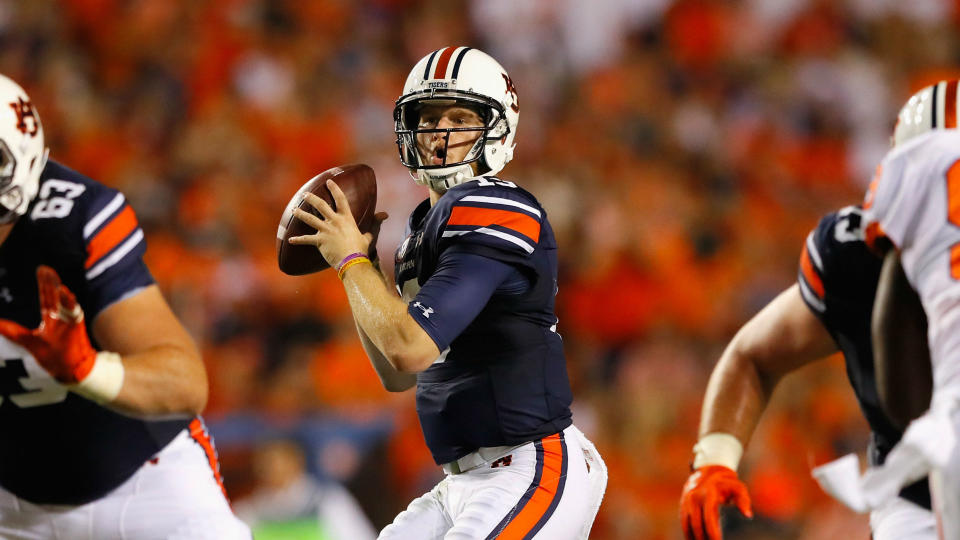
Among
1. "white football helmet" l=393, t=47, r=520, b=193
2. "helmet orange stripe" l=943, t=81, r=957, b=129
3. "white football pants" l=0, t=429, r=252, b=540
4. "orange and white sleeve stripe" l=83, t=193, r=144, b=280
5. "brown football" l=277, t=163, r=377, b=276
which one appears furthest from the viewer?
"white football helmet" l=393, t=47, r=520, b=193

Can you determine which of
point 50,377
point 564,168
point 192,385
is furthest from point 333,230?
point 564,168

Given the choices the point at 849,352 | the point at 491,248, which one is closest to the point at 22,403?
the point at 491,248

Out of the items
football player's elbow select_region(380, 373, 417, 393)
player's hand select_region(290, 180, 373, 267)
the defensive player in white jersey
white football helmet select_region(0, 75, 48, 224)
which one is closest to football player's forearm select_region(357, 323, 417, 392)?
football player's elbow select_region(380, 373, 417, 393)

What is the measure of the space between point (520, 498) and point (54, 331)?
3.52 feet

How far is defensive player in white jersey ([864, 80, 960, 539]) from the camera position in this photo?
1819 mm

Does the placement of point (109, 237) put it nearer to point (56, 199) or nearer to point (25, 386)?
point (56, 199)

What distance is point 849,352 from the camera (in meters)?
2.47

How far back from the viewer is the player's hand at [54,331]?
199 centimetres

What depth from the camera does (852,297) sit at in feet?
7.88

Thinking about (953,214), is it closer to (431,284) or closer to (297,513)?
(431,284)

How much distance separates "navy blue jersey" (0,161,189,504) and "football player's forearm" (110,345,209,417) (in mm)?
146

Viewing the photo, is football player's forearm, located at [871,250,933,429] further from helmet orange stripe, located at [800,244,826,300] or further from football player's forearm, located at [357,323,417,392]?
football player's forearm, located at [357,323,417,392]

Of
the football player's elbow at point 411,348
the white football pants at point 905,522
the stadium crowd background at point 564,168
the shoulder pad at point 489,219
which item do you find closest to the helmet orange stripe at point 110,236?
the football player's elbow at point 411,348

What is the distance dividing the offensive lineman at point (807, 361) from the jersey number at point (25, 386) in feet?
4.31
